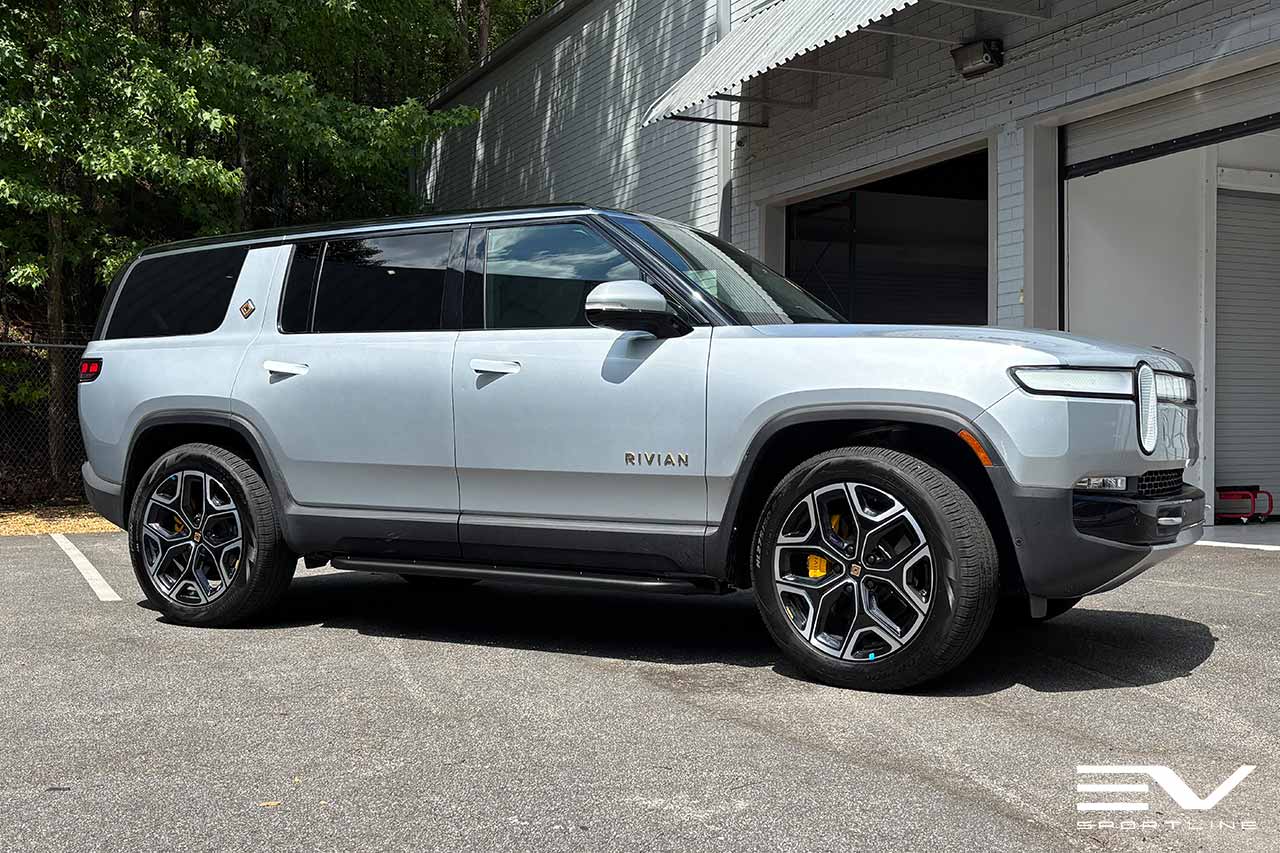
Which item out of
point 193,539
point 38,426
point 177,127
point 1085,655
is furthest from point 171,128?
point 1085,655

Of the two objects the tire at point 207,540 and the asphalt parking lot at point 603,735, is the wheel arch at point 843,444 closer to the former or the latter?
the asphalt parking lot at point 603,735

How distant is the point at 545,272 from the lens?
5344mm

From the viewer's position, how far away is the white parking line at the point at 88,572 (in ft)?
23.8

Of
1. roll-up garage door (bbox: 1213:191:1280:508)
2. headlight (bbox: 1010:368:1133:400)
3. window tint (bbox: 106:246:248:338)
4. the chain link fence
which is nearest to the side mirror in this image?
headlight (bbox: 1010:368:1133:400)

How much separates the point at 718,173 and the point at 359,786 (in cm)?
1172

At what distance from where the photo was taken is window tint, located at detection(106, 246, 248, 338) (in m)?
6.26

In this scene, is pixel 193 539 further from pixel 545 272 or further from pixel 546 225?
pixel 546 225

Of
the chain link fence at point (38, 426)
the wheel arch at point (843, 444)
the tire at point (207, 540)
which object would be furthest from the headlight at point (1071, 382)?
the chain link fence at point (38, 426)

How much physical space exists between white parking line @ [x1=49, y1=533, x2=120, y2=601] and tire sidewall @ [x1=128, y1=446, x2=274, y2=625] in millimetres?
1071

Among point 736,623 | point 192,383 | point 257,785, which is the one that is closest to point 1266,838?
point 257,785

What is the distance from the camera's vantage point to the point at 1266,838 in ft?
9.78

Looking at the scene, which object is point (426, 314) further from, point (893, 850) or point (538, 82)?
point (538, 82)

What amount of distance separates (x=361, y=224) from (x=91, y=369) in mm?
1721

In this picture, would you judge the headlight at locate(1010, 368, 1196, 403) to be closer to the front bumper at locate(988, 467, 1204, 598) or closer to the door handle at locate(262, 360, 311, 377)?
the front bumper at locate(988, 467, 1204, 598)
